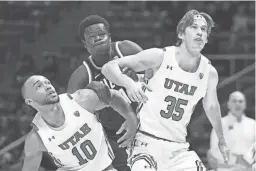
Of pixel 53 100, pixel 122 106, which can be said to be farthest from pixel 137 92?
pixel 53 100

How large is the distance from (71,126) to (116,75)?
56 centimetres

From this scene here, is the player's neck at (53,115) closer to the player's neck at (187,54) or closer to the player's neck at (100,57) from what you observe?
the player's neck at (100,57)

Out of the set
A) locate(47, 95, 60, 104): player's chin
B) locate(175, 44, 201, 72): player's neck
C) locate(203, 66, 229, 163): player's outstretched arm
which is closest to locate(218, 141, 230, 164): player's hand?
locate(203, 66, 229, 163): player's outstretched arm

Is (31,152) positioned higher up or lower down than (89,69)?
lower down

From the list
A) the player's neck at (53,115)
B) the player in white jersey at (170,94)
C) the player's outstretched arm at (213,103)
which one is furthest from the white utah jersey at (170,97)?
the player's neck at (53,115)

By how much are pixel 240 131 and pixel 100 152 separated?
3768 mm

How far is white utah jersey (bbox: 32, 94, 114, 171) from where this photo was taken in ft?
15.7

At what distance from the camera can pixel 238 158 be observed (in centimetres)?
791

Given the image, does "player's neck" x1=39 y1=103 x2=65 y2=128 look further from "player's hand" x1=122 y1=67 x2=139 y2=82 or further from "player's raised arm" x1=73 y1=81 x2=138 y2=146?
"player's hand" x1=122 y1=67 x2=139 y2=82

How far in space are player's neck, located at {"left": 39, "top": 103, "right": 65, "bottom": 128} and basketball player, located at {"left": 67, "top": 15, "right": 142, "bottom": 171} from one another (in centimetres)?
53

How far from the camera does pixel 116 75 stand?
4.56 metres

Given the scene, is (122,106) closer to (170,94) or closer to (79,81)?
(170,94)

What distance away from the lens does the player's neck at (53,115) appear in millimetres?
4801

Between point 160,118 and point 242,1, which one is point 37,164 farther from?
point 242,1
